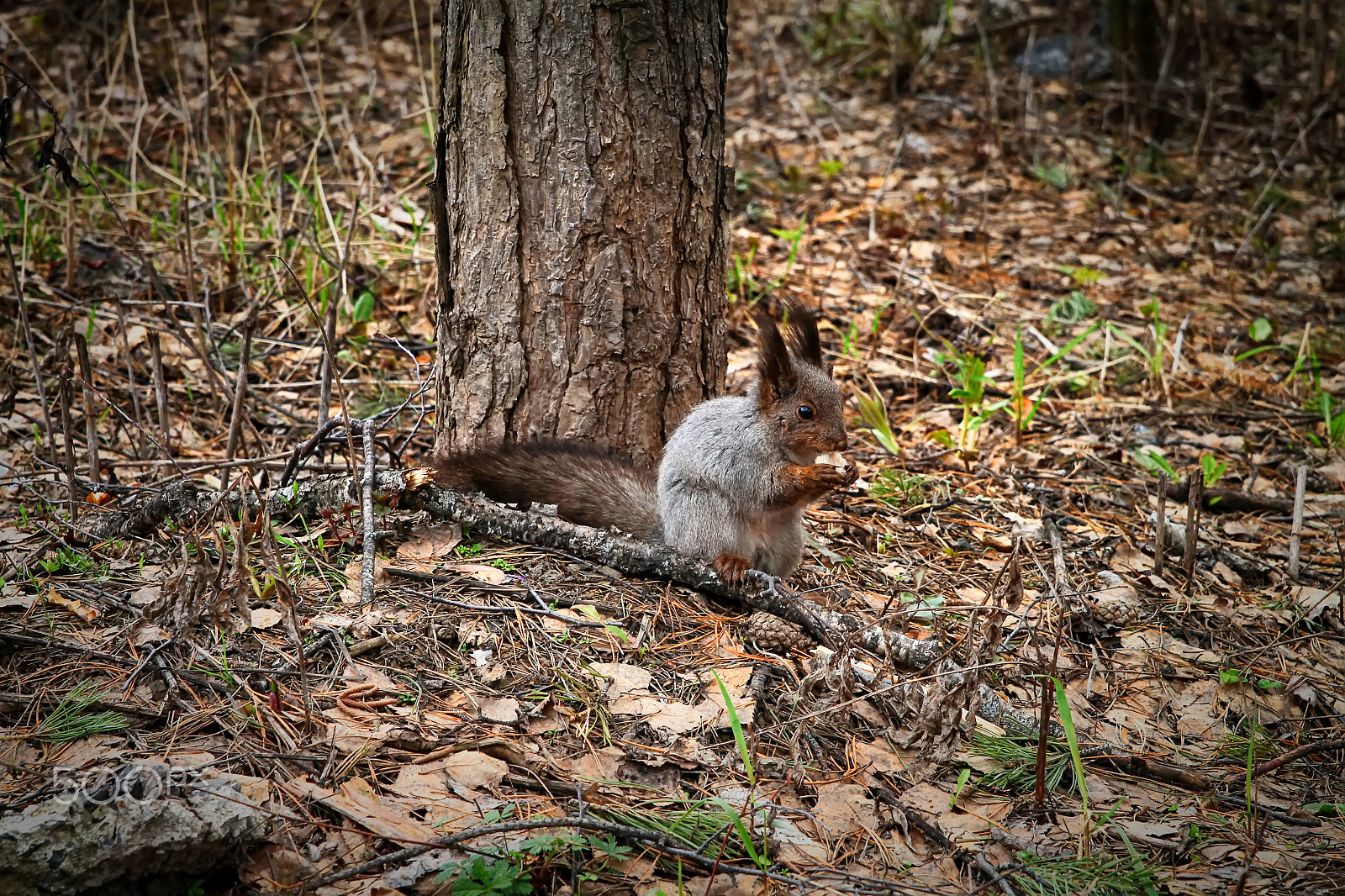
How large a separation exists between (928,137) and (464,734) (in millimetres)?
5823

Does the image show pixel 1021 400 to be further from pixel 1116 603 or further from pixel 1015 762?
pixel 1015 762

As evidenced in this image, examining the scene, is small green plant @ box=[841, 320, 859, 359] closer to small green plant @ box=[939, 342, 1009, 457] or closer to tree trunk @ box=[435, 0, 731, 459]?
small green plant @ box=[939, 342, 1009, 457]

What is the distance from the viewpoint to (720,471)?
9.45 feet

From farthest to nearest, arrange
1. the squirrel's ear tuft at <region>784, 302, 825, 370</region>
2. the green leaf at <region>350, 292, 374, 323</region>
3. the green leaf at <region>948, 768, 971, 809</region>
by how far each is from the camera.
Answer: the green leaf at <region>350, 292, 374, 323</region>
the squirrel's ear tuft at <region>784, 302, 825, 370</region>
the green leaf at <region>948, 768, 971, 809</region>

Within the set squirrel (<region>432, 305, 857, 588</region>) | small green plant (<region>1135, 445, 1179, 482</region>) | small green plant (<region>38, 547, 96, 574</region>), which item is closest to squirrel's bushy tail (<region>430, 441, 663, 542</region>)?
squirrel (<region>432, 305, 857, 588</region>)

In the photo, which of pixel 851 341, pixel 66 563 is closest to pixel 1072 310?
pixel 851 341

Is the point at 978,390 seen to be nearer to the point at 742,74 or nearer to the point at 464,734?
the point at 464,734

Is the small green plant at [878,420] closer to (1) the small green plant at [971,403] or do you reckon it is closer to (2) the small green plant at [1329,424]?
(1) the small green plant at [971,403]

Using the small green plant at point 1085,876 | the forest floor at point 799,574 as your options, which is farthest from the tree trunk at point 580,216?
the small green plant at point 1085,876

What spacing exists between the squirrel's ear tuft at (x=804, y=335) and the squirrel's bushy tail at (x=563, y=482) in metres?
0.63
